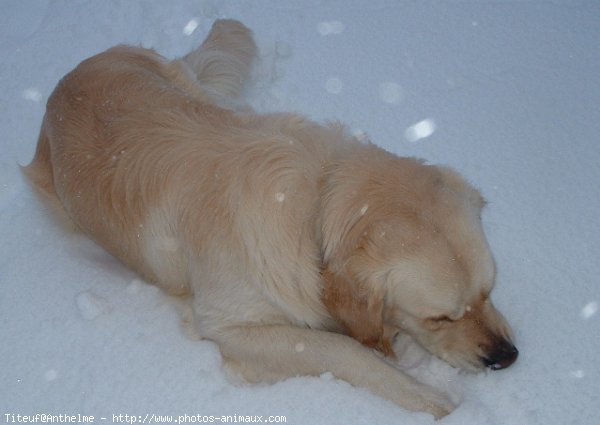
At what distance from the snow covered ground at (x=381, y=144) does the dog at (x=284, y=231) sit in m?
0.16

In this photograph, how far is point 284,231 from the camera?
8.62 ft

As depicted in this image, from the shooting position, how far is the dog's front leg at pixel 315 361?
8.71 ft

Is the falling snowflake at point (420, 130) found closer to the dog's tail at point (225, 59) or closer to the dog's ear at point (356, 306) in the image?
the dog's tail at point (225, 59)

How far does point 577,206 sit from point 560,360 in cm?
101

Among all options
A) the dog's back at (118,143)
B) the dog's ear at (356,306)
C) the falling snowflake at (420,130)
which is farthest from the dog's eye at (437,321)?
the falling snowflake at (420,130)

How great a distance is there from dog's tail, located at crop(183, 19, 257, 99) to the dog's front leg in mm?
1807

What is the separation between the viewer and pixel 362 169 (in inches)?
100

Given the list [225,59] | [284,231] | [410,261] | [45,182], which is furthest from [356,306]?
[225,59]

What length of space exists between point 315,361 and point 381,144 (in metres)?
1.66

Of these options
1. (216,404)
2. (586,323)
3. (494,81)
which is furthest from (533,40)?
(216,404)

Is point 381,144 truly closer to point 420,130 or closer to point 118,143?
point 420,130

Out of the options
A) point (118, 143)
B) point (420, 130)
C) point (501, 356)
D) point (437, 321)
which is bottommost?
point (501, 356)

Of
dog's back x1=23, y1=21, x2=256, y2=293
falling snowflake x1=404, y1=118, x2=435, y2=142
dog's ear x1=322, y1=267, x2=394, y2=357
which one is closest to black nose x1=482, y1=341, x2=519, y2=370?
dog's ear x1=322, y1=267, x2=394, y2=357

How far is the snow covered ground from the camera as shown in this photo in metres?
2.74
